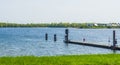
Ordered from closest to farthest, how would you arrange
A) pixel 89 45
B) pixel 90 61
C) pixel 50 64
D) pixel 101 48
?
pixel 50 64
pixel 90 61
pixel 101 48
pixel 89 45

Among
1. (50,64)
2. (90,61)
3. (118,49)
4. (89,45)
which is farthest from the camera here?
(89,45)

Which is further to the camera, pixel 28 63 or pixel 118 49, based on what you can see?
pixel 118 49

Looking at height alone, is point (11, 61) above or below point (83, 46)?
above

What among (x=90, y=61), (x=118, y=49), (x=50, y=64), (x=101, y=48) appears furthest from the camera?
(x=101, y=48)

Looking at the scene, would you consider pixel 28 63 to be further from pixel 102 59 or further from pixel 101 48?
pixel 101 48

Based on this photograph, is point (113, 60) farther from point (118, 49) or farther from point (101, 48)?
point (101, 48)

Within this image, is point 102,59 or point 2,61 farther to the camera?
point 102,59

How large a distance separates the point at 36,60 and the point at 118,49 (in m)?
29.3

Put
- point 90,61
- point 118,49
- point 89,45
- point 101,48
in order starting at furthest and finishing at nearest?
point 89,45 < point 101,48 < point 118,49 < point 90,61

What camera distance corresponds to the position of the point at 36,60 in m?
17.1

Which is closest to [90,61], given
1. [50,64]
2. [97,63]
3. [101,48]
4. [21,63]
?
[97,63]

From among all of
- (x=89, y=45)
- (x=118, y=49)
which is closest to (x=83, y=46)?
(x=89, y=45)

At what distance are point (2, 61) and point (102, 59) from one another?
5.05 metres

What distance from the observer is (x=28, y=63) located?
1620cm
